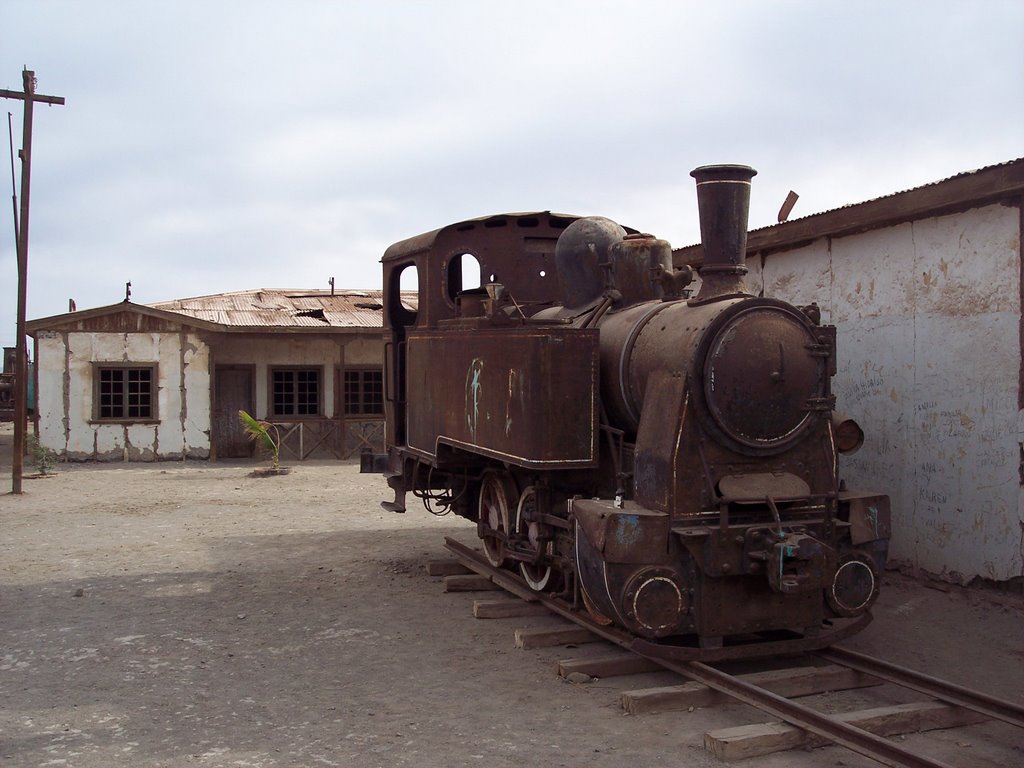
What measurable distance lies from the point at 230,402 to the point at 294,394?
4.01 ft

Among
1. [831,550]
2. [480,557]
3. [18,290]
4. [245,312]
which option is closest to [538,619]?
[480,557]

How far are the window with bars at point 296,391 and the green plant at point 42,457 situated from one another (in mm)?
3949

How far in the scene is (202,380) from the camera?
17516mm

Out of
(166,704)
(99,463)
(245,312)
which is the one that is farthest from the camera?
(245,312)

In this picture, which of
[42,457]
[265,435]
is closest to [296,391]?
[265,435]

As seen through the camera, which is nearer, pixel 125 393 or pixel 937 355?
pixel 937 355

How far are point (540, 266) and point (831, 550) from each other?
12.2 feet

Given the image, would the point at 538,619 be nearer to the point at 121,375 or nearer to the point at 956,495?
the point at 956,495

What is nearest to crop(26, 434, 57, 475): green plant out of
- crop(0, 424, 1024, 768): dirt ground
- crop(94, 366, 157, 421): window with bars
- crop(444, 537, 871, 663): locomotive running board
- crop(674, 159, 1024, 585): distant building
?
crop(94, 366, 157, 421): window with bars

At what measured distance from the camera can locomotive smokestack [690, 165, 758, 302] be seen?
204 inches

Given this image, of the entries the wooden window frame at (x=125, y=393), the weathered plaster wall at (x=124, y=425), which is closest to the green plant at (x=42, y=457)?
the weathered plaster wall at (x=124, y=425)

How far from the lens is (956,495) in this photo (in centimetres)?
664

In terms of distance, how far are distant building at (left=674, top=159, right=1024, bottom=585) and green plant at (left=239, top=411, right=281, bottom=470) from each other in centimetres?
1072

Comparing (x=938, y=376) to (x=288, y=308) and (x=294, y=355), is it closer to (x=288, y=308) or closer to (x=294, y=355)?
A: (x=294, y=355)
